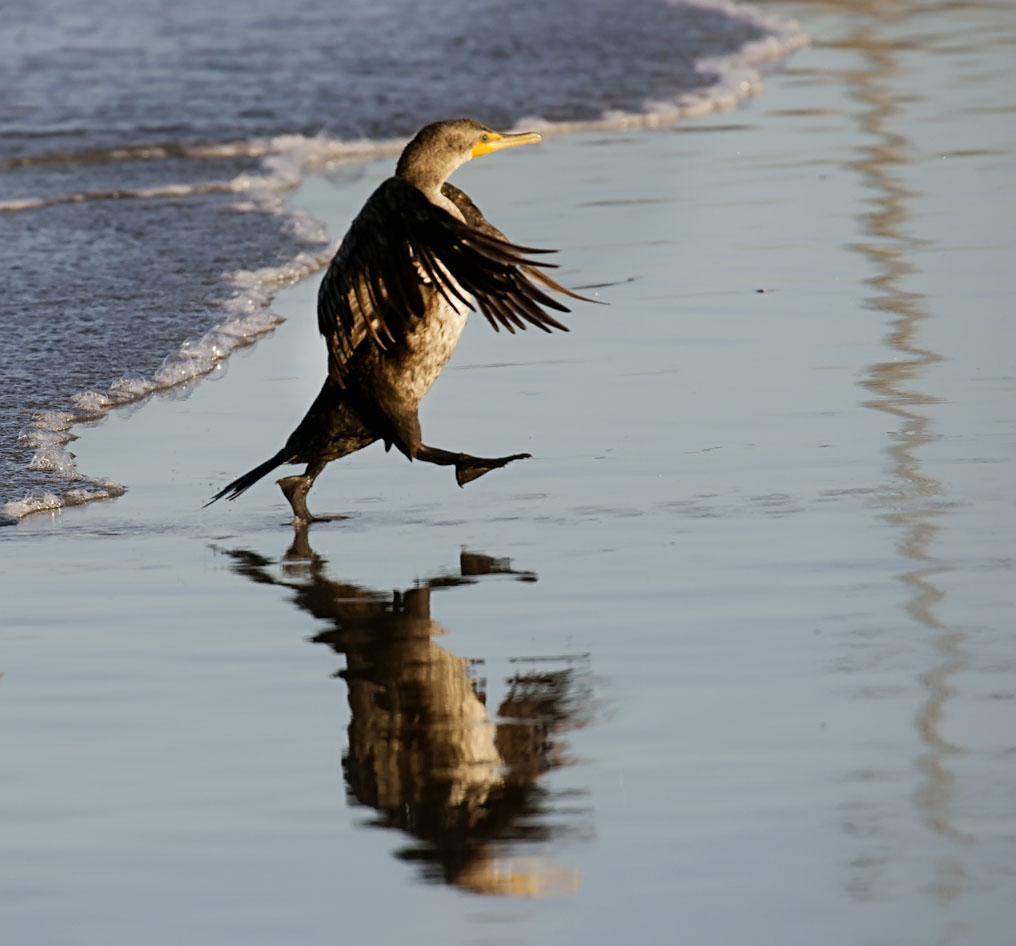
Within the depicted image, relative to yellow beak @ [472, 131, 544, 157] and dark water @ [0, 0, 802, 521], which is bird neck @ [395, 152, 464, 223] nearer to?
yellow beak @ [472, 131, 544, 157]

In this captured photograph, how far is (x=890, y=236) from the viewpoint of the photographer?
8766mm

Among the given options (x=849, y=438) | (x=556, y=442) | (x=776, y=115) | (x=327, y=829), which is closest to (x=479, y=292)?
(x=556, y=442)

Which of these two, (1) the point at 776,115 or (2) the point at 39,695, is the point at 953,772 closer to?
(2) the point at 39,695

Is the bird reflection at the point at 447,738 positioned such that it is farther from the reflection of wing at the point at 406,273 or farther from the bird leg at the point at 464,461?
the reflection of wing at the point at 406,273

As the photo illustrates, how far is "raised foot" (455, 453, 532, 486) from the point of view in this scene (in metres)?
5.68

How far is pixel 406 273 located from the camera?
539 centimetres

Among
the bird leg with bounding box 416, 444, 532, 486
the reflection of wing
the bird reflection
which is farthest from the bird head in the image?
the bird reflection

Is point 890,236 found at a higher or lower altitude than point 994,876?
higher

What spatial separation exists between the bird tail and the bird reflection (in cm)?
61

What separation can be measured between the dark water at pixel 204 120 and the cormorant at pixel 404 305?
817 millimetres

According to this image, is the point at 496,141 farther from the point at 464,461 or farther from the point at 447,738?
the point at 447,738

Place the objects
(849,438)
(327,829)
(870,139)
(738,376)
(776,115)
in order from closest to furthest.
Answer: (327,829) < (849,438) < (738,376) < (870,139) < (776,115)

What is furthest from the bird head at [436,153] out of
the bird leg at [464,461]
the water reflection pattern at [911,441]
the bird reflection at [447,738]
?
the water reflection pattern at [911,441]

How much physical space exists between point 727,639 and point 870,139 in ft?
24.0
